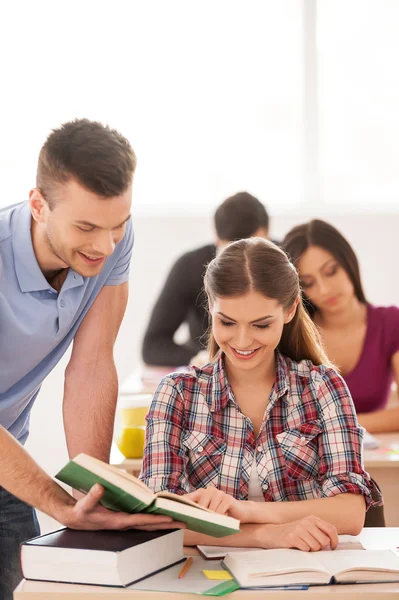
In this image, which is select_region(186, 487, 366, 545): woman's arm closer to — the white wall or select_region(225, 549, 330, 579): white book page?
select_region(225, 549, 330, 579): white book page

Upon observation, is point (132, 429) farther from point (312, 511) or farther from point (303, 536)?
point (303, 536)

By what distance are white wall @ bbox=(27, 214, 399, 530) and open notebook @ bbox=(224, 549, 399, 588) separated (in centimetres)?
345

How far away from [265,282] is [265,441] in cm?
33

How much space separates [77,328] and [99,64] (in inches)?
123

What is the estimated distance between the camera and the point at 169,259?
4.82 meters

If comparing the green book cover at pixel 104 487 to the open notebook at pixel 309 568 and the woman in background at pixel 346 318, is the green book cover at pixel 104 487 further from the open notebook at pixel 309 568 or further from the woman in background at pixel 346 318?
the woman in background at pixel 346 318

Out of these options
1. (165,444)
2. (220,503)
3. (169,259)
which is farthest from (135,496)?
(169,259)

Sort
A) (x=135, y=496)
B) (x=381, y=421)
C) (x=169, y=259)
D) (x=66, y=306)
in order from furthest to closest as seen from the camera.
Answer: (x=169, y=259), (x=381, y=421), (x=66, y=306), (x=135, y=496)

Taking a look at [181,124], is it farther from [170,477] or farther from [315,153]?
[170,477]

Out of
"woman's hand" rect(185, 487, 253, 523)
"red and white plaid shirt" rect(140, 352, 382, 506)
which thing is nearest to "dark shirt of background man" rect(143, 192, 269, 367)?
"red and white plaid shirt" rect(140, 352, 382, 506)

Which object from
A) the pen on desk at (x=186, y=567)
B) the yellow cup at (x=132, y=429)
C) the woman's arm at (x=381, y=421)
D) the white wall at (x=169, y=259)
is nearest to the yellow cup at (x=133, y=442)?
the yellow cup at (x=132, y=429)

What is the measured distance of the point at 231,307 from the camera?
1.81m

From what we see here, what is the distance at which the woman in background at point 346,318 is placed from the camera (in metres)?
2.93

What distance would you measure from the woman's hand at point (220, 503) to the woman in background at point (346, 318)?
1.38 metres
